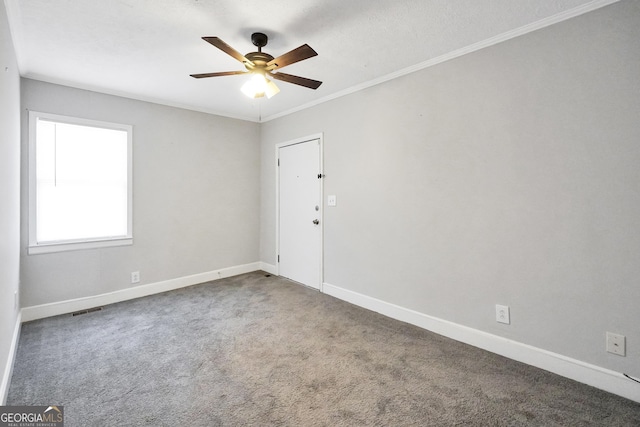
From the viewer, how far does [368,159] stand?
10.7 ft

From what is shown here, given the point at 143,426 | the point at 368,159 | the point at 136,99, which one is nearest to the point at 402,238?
the point at 368,159

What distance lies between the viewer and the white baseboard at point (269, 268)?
4.56 m

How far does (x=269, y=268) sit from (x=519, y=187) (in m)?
3.55

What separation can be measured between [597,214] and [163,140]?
441 cm

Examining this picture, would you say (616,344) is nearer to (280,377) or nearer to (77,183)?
(280,377)

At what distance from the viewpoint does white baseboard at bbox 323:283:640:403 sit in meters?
1.84

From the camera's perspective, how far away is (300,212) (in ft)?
13.5

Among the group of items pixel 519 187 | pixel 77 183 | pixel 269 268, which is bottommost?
pixel 269 268

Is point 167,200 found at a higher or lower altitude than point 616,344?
higher

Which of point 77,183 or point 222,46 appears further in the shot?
point 77,183

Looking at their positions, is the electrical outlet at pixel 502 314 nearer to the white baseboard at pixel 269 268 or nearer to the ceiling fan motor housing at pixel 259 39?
the ceiling fan motor housing at pixel 259 39

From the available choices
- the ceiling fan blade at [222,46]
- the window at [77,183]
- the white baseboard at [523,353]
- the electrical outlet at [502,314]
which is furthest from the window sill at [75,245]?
the electrical outlet at [502,314]

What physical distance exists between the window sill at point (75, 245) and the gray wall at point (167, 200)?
5 centimetres

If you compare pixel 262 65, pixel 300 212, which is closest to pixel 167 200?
pixel 300 212
